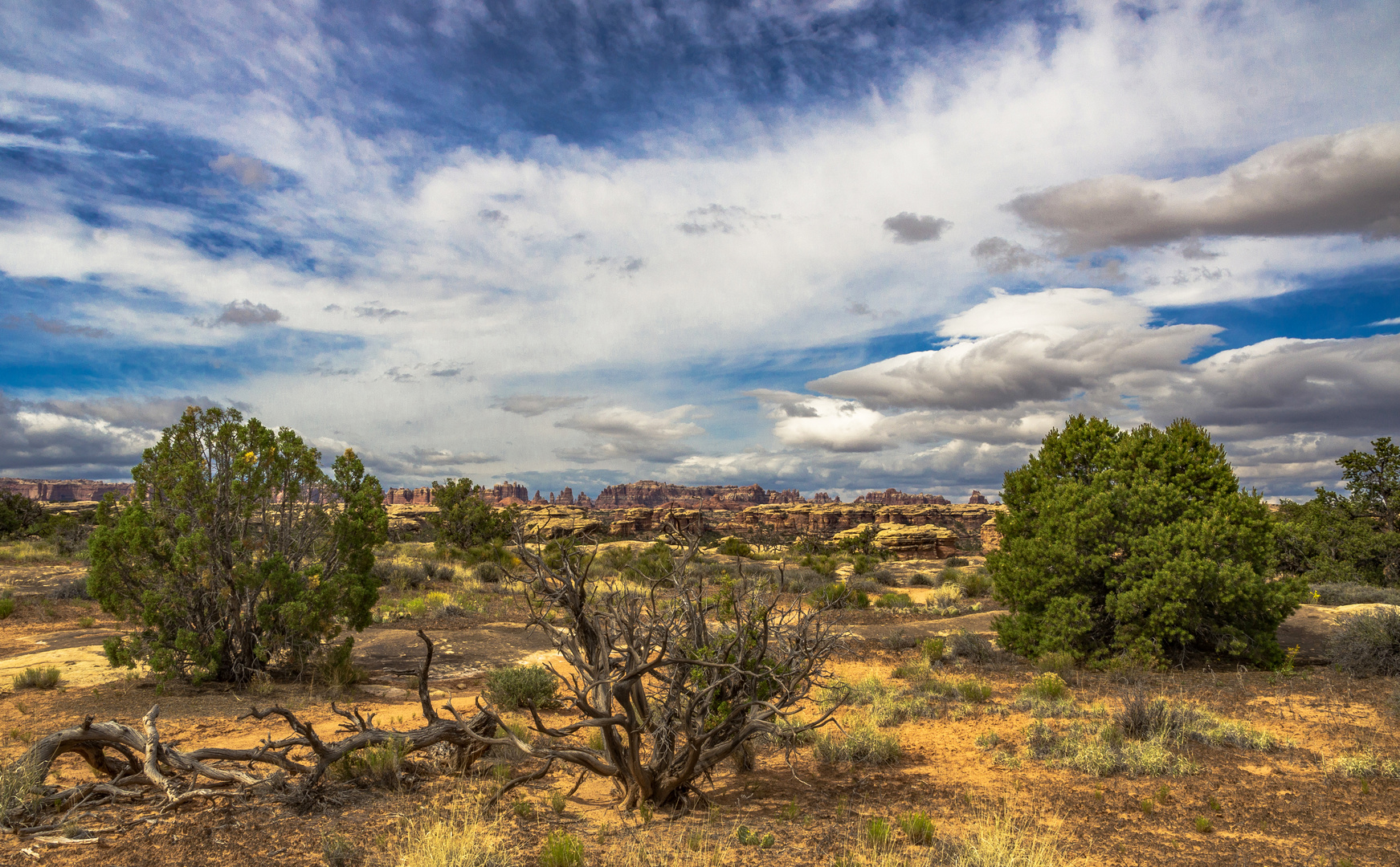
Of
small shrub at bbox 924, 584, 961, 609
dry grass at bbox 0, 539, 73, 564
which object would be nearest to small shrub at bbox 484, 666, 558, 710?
small shrub at bbox 924, 584, 961, 609

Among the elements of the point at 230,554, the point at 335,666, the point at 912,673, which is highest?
the point at 230,554

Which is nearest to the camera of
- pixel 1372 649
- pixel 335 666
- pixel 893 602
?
Answer: pixel 1372 649

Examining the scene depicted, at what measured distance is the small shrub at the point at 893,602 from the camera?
1010 inches

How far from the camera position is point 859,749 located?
30.0 ft

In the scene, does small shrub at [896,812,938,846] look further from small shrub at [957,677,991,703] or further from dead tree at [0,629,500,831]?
small shrub at [957,677,991,703]

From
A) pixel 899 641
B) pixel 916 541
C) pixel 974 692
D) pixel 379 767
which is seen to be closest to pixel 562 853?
pixel 379 767

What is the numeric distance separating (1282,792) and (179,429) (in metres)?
16.1

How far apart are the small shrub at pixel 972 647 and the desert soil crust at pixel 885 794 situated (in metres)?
2.09

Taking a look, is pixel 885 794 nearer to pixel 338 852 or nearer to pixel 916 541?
pixel 338 852

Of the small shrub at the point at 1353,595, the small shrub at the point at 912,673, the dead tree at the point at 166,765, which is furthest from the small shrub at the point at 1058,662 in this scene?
the dead tree at the point at 166,765

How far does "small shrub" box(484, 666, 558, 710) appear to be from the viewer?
11.6 metres

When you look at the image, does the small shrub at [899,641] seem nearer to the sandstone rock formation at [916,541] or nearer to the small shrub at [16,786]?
the small shrub at [16,786]

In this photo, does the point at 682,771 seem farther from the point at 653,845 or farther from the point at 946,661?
the point at 946,661

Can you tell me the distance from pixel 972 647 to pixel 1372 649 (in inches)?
265
